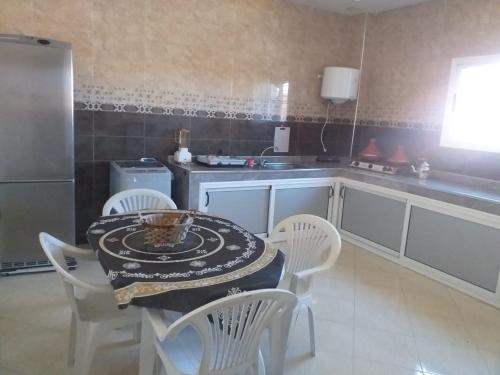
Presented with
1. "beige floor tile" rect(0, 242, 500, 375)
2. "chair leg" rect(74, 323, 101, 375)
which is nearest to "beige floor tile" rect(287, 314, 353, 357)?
"beige floor tile" rect(0, 242, 500, 375)

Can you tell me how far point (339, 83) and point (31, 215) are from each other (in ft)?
10.4

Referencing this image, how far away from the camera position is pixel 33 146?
2.76 m

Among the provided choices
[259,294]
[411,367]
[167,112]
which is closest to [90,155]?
[167,112]

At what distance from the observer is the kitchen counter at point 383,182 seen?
9.97ft

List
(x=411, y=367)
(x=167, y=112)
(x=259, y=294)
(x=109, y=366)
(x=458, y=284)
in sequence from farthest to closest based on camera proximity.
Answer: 1. (x=167, y=112)
2. (x=458, y=284)
3. (x=411, y=367)
4. (x=109, y=366)
5. (x=259, y=294)

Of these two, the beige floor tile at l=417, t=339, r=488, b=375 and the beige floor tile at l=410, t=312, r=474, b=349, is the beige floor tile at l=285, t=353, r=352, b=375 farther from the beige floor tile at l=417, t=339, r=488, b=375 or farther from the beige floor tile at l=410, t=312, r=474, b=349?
the beige floor tile at l=410, t=312, r=474, b=349

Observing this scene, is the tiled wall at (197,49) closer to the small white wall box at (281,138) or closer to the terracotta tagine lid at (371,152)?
the small white wall box at (281,138)

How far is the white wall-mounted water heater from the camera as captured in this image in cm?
424

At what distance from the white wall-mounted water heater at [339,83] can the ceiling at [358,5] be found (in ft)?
2.03

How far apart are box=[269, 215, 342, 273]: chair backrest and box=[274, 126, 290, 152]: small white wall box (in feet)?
7.02

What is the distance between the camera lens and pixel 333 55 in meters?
4.49

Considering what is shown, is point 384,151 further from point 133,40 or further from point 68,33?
point 68,33

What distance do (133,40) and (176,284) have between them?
106 inches

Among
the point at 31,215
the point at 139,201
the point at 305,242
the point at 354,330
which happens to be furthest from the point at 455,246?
the point at 31,215
